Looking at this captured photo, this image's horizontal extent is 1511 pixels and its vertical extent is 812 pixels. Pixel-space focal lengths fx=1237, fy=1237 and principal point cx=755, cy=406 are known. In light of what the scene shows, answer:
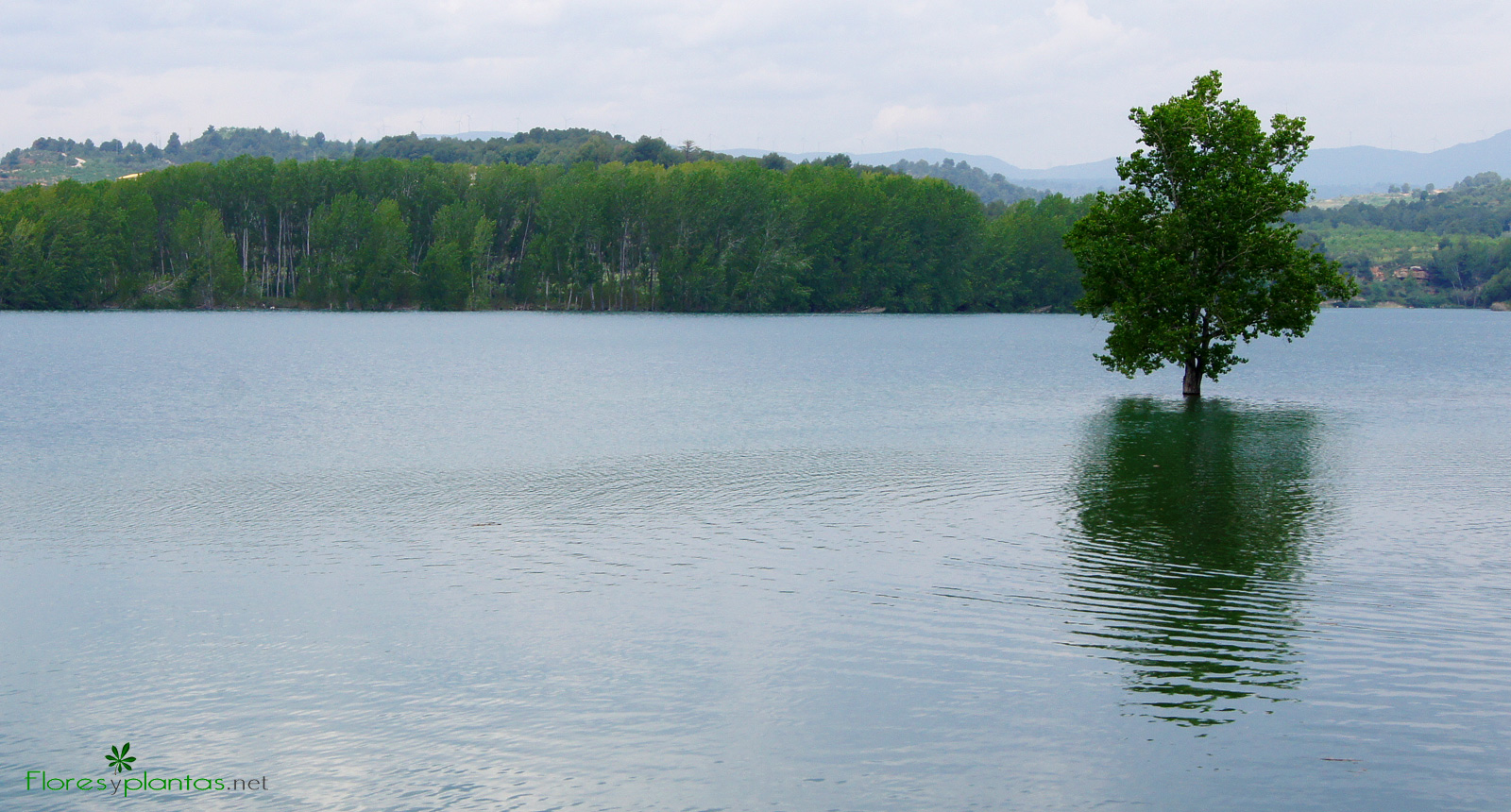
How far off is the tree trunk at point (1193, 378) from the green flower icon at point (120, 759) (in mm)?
50303

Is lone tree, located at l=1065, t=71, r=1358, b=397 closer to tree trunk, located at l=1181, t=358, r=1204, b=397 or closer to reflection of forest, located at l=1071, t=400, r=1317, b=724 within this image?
tree trunk, located at l=1181, t=358, r=1204, b=397

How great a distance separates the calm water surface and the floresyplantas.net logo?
147 mm

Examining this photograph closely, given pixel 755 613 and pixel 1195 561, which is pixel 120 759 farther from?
pixel 1195 561

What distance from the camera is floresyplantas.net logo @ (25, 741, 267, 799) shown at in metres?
12.0


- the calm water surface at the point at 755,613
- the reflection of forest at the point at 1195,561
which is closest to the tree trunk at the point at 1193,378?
the calm water surface at the point at 755,613

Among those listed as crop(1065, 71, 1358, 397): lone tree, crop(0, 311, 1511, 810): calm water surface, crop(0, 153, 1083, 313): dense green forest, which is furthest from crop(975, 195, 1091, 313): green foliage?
crop(0, 311, 1511, 810): calm water surface

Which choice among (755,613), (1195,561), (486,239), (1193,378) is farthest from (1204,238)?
(486,239)

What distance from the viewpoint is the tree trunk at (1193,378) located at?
55875 millimetres

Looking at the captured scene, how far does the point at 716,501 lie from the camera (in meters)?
28.0

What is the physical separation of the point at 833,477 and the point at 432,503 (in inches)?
400

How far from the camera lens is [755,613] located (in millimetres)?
18094

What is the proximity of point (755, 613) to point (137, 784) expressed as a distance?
8.54 meters

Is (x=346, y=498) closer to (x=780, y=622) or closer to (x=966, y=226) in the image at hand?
(x=780, y=622)

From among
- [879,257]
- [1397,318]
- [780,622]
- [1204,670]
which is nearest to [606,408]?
[780,622]
